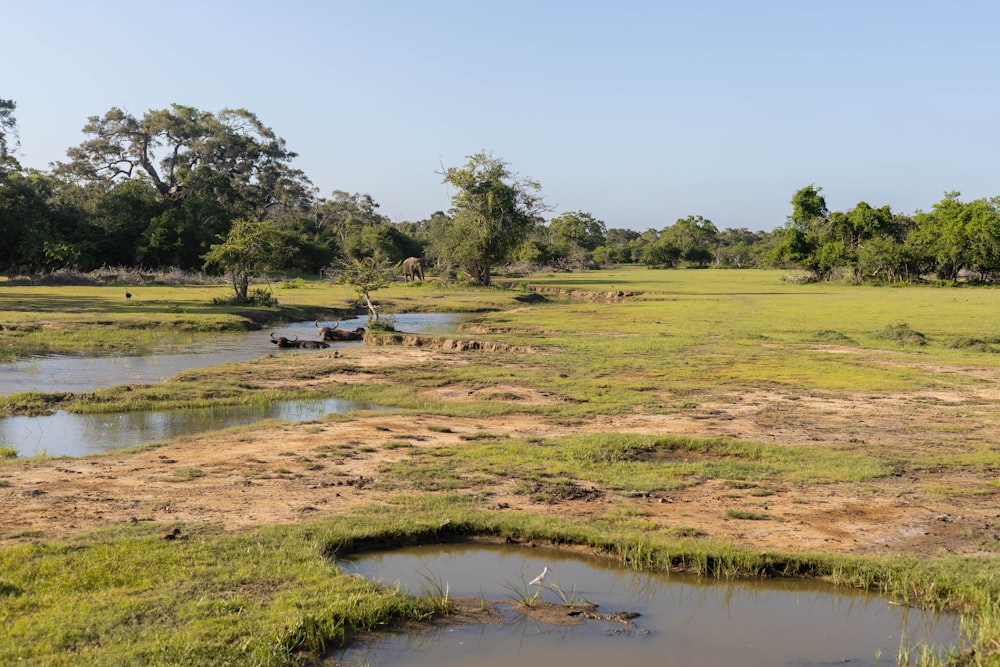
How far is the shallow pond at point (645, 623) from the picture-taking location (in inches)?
222

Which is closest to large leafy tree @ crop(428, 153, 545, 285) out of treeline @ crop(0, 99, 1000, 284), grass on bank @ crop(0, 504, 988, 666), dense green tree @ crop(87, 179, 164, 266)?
treeline @ crop(0, 99, 1000, 284)

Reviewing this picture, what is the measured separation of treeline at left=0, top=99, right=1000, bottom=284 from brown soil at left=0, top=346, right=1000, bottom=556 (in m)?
21.7

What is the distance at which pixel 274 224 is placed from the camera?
6562cm

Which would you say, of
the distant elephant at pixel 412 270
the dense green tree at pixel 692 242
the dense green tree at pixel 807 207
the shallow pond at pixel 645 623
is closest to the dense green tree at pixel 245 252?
the distant elephant at pixel 412 270

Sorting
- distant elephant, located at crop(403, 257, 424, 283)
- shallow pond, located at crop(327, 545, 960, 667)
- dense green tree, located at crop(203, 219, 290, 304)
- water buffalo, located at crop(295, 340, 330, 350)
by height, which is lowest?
shallow pond, located at crop(327, 545, 960, 667)

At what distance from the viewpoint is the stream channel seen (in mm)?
11734

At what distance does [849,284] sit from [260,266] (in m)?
43.6

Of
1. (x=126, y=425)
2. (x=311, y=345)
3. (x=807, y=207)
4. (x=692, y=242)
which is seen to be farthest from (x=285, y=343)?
(x=692, y=242)

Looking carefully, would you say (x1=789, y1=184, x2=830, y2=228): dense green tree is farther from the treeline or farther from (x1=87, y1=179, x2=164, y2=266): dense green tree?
(x1=87, y1=179, x2=164, y2=266): dense green tree

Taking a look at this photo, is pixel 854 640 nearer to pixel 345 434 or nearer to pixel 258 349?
pixel 345 434

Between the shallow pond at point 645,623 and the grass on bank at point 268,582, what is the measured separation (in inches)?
7.5

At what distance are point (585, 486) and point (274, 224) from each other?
60478 millimetres

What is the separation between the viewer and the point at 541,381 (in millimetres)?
16422

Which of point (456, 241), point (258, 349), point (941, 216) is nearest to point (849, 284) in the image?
point (941, 216)
